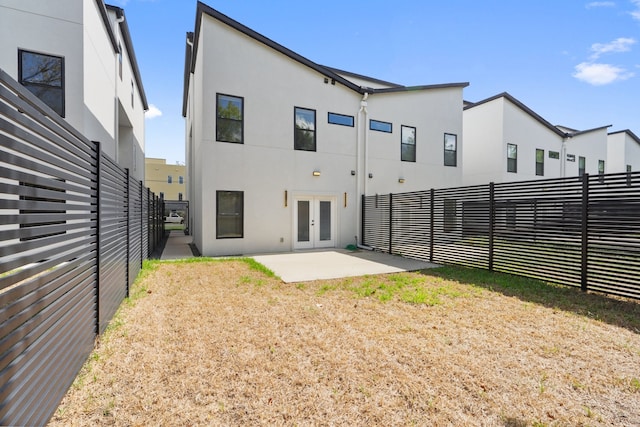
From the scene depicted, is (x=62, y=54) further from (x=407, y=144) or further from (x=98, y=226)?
(x=407, y=144)

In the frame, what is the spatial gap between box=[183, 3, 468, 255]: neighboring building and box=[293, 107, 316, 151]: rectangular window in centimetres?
4

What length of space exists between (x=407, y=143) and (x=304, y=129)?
4.80 metres

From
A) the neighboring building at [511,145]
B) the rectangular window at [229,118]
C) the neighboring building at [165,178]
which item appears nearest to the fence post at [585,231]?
the rectangular window at [229,118]

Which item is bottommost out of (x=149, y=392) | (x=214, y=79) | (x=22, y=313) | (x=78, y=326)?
(x=149, y=392)

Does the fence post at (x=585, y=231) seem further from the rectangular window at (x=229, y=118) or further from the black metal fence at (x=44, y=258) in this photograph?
the rectangular window at (x=229, y=118)

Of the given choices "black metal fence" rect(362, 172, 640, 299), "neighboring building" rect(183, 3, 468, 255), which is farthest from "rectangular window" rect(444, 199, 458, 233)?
"neighboring building" rect(183, 3, 468, 255)

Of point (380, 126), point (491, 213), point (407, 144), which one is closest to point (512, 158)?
point (407, 144)

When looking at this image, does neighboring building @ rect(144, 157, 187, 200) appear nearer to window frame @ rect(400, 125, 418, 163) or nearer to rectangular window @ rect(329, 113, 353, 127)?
rectangular window @ rect(329, 113, 353, 127)

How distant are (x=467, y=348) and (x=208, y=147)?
344 inches

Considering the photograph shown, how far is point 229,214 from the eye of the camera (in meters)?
9.65

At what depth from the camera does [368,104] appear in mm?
11953

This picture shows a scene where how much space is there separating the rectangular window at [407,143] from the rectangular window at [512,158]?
7.24 metres

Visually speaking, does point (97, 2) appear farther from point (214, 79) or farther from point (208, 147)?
point (208, 147)

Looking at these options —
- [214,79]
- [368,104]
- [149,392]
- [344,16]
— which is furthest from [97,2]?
[149,392]
